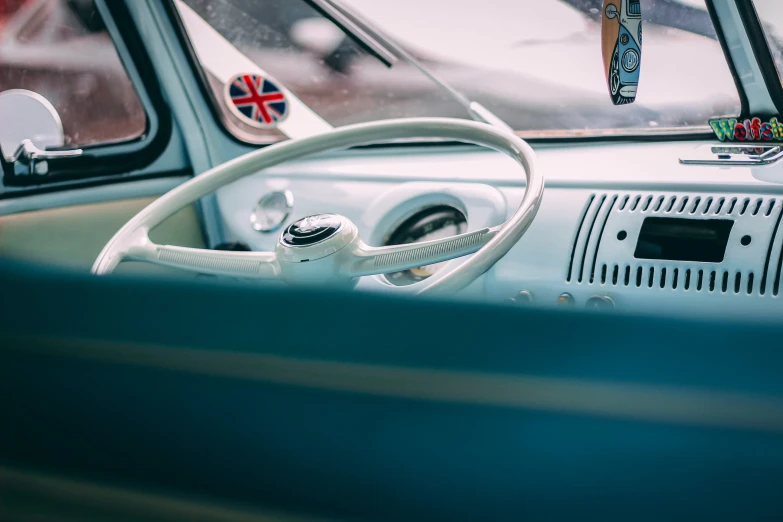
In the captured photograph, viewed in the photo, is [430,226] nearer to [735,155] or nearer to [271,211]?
[271,211]

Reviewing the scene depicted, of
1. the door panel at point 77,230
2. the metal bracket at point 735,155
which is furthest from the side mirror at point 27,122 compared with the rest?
the metal bracket at point 735,155

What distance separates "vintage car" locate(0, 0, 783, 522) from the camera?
0.65 m

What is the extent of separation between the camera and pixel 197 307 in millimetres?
743

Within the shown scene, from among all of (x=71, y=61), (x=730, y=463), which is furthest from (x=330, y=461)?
(x=71, y=61)

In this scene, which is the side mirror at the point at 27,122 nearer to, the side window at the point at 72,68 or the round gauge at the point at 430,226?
the side window at the point at 72,68

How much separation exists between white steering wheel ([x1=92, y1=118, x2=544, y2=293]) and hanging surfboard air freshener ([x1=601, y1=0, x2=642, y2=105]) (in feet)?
0.82

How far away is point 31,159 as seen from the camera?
2.14m

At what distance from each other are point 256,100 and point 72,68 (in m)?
0.48

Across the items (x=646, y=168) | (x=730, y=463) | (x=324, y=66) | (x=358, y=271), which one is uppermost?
(x=324, y=66)

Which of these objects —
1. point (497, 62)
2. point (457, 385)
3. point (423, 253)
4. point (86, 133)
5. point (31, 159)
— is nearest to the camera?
point (457, 385)

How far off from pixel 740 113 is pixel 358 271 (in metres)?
0.83

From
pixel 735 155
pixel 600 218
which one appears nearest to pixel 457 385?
pixel 600 218

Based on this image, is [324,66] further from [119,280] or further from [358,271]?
[119,280]

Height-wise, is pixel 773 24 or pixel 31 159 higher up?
pixel 31 159
